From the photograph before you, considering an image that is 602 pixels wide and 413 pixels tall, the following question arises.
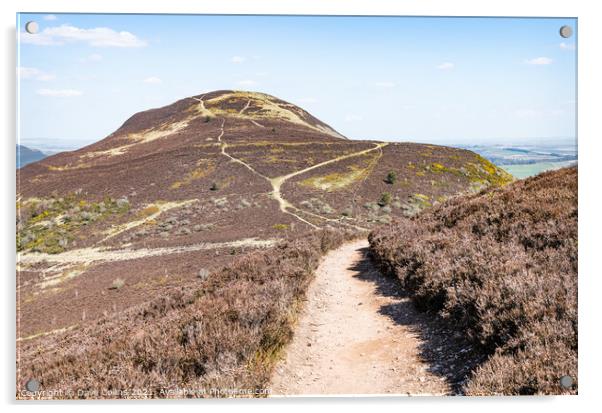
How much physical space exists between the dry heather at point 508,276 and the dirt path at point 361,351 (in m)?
0.58

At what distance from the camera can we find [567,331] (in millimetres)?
4676

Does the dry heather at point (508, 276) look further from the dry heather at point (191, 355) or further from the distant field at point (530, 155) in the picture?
the dry heather at point (191, 355)

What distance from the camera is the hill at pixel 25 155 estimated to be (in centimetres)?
670

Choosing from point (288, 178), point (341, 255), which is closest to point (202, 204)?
point (288, 178)

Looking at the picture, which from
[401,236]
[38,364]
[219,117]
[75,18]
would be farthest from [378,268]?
[219,117]

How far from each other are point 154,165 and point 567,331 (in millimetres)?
20897

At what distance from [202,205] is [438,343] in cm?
1342

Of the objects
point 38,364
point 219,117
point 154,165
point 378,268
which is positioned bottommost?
point 38,364

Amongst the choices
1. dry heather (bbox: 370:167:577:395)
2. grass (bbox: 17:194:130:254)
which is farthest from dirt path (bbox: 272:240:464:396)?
grass (bbox: 17:194:130:254)

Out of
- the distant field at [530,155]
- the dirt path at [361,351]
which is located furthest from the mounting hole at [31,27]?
the distant field at [530,155]

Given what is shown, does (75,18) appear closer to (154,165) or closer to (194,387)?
(194,387)

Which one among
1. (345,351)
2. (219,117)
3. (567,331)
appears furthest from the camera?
(219,117)

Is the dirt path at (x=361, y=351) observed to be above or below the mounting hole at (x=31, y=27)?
below

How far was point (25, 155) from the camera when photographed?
6.81m
